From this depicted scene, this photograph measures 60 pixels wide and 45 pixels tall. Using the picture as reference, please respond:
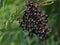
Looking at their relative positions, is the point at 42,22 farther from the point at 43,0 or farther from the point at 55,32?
the point at 55,32

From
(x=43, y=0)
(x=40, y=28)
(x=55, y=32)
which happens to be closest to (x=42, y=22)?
(x=40, y=28)

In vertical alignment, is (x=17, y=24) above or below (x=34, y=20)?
below

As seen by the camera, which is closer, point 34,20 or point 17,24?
point 34,20
